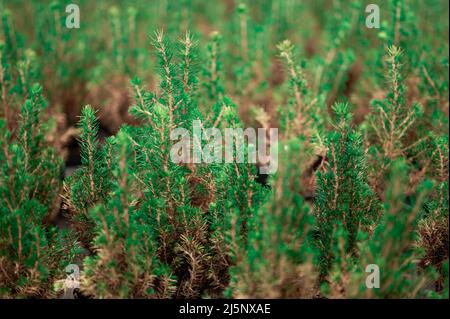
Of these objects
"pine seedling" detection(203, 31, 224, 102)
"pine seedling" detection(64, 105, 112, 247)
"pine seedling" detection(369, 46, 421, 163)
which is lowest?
"pine seedling" detection(64, 105, 112, 247)

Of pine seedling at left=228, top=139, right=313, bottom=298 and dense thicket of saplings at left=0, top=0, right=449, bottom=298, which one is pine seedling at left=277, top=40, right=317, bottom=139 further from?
pine seedling at left=228, top=139, right=313, bottom=298

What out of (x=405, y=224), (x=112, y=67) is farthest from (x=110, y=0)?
(x=405, y=224)

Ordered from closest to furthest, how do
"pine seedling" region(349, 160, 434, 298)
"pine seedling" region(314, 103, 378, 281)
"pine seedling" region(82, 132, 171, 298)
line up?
"pine seedling" region(349, 160, 434, 298)
"pine seedling" region(82, 132, 171, 298)
"pine seedling" region(314, 103, 378, 281)

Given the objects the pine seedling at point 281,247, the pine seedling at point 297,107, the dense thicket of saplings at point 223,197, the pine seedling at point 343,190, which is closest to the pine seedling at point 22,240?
the dense thicket of saplings at point 223,197

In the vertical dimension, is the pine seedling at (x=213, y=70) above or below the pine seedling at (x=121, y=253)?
above

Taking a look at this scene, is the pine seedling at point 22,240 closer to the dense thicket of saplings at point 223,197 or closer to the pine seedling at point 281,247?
the dense thicket of saplings at point 223,197

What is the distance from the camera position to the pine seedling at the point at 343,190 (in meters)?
1.61

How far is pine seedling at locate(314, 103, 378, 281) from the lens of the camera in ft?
5.29

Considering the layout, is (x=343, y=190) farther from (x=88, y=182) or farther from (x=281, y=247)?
(x=88, y=182)

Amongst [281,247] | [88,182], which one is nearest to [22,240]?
[88,182]

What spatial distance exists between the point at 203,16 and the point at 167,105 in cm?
232

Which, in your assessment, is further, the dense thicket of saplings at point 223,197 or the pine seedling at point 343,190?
the pine seedling at point 343,190

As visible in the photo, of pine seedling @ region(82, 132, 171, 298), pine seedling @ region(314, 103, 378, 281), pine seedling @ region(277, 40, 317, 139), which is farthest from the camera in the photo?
pine seedling @ region(277, 40, 317, 139)

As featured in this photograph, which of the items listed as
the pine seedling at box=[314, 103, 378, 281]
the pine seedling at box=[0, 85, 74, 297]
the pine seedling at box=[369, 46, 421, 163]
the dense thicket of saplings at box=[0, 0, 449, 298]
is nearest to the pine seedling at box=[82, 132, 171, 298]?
the dense thicket of saplings at box=[0, 0, 449, 298]
